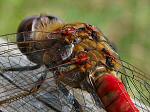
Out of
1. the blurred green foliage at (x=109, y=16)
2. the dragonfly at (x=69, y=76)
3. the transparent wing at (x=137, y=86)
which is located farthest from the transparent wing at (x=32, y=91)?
the blurred green foliage at (x=109, y=16)

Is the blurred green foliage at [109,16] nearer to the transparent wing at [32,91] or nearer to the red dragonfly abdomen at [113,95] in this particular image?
the transparent wing at [32,91]

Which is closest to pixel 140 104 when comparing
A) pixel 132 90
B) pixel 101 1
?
pixel 132 90

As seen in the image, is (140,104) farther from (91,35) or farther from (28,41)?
(28,41)

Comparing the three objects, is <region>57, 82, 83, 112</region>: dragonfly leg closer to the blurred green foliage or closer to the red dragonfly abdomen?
the red dragonfly abdomen

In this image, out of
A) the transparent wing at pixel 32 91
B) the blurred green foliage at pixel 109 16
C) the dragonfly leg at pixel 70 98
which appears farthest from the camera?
the blurred green foliage at pixel 109 16

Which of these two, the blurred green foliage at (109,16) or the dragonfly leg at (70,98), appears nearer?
the dragonfly leg at (70,98)

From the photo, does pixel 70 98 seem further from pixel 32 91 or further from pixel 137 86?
pixel 137 86

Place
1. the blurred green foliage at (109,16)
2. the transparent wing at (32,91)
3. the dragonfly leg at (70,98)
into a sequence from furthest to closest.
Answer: the blurred green foliage at (109,16) < the dragonfly leg at (70,98) < the transparent wing at (32,91)
